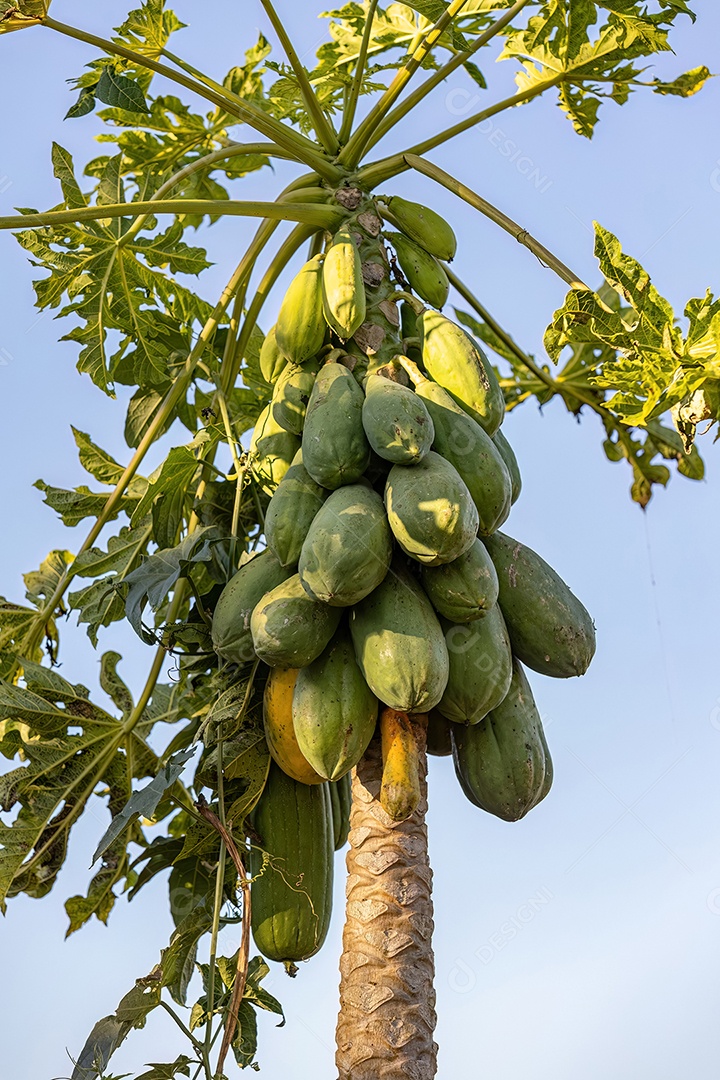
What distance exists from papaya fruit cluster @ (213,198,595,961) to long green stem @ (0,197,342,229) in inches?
5.8

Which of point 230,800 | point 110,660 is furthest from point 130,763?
point 230,800

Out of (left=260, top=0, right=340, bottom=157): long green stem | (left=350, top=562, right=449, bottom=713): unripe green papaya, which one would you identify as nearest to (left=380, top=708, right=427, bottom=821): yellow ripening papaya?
(left=350, top=562, right=449, bottom=713): unripe green papaya

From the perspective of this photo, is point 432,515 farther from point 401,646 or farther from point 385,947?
point 385,947

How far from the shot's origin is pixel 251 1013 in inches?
96.0

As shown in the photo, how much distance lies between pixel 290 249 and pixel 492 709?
4.78 feet

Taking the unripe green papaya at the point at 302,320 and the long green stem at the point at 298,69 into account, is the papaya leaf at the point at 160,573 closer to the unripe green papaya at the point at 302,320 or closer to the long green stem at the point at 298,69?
the unripe green papaya at the point at 302,320

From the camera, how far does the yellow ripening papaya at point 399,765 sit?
7.59 feet

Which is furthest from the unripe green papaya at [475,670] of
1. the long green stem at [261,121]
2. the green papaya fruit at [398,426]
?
the long green stem at [261,121]

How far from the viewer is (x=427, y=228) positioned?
2881 millimetres

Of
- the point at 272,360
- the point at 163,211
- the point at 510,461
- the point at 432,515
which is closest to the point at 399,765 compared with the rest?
the point at 432,515

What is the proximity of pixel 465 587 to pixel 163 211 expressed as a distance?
1110 millimetres

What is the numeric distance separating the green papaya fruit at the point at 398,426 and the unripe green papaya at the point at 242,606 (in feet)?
1.23

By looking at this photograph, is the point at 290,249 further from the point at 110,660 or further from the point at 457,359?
the point at 110,660

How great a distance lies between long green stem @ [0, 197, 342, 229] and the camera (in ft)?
8.51
